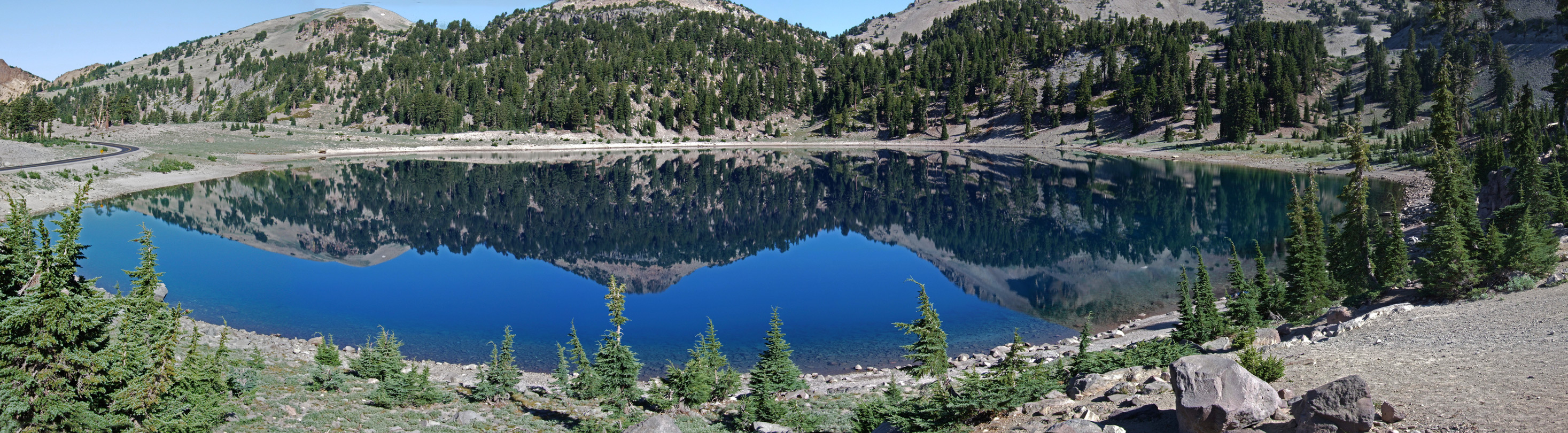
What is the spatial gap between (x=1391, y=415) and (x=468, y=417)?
1459cm

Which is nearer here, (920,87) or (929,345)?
(929,345)

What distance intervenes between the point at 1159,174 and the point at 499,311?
230 ft

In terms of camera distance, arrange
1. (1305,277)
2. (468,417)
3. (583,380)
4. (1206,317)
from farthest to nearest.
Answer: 1. (1305,277)
2. (1206,317)
3. (583,380)
4. (468,417)

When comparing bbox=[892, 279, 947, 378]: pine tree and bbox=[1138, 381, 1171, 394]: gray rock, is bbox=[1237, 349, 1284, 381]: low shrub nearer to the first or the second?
bbox=[1138, 381, 1171, 394]: gray rock

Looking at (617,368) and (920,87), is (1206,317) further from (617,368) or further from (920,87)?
(920,87)

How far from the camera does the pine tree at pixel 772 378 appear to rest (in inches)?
599

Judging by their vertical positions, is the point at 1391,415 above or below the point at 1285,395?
above

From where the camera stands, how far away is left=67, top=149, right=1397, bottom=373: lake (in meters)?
28.3

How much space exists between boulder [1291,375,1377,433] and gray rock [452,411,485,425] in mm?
13402

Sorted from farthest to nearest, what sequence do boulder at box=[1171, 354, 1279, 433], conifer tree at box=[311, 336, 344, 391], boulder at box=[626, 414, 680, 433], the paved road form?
the paved road < conifer tree at box=[311, 336, 344, 391] < boulder at box=[626, 414, 680, 433] < boulder at box=[1171, 354, 1279, 433]

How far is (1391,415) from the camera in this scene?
9.74 m

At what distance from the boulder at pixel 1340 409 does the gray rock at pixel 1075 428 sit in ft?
7.80

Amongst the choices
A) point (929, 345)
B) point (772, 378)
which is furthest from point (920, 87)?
point (929, 345)

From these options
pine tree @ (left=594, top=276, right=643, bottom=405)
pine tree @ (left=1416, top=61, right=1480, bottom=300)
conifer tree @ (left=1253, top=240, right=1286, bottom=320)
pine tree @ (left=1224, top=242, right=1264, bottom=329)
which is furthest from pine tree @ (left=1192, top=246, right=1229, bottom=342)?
pine tree @ (left=594, top=276, right=643, bottom=405)
